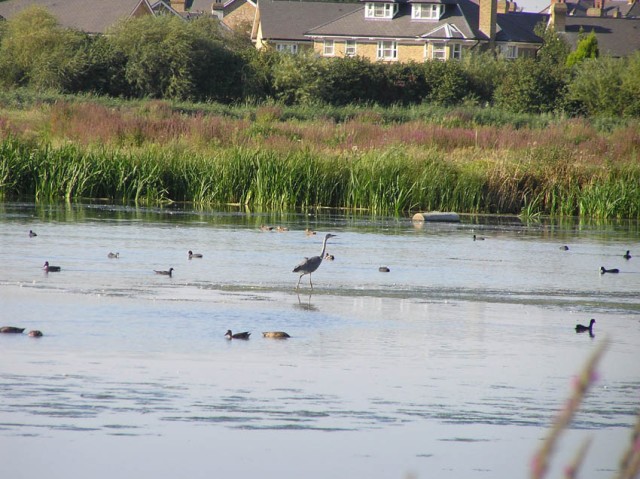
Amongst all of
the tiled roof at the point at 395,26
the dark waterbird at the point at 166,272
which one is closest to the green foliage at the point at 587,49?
the tiled roof at the point at 395,26

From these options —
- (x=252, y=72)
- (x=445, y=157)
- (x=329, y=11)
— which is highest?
(x=329, y=11)

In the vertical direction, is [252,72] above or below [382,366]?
above

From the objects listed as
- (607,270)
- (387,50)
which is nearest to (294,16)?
(387,50)

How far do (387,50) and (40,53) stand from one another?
98.6 feet

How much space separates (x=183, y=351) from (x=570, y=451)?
141 inches

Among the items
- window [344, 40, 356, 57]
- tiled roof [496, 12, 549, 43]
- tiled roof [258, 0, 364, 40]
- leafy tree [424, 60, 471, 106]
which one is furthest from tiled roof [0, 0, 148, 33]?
tiled roof [496, 12, 549, 43]

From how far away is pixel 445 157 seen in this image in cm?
2778

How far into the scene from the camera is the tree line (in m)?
54.8

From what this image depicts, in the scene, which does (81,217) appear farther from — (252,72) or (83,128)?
(252,72)

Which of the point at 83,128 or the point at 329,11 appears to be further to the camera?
the point at 329,11

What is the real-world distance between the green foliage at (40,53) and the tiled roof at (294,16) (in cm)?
2809

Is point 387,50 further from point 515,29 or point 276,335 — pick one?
point 276,335

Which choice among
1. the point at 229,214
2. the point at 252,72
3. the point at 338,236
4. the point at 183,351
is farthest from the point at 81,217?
the point at 252,72

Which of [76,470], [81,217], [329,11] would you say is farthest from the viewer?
[329,11]
